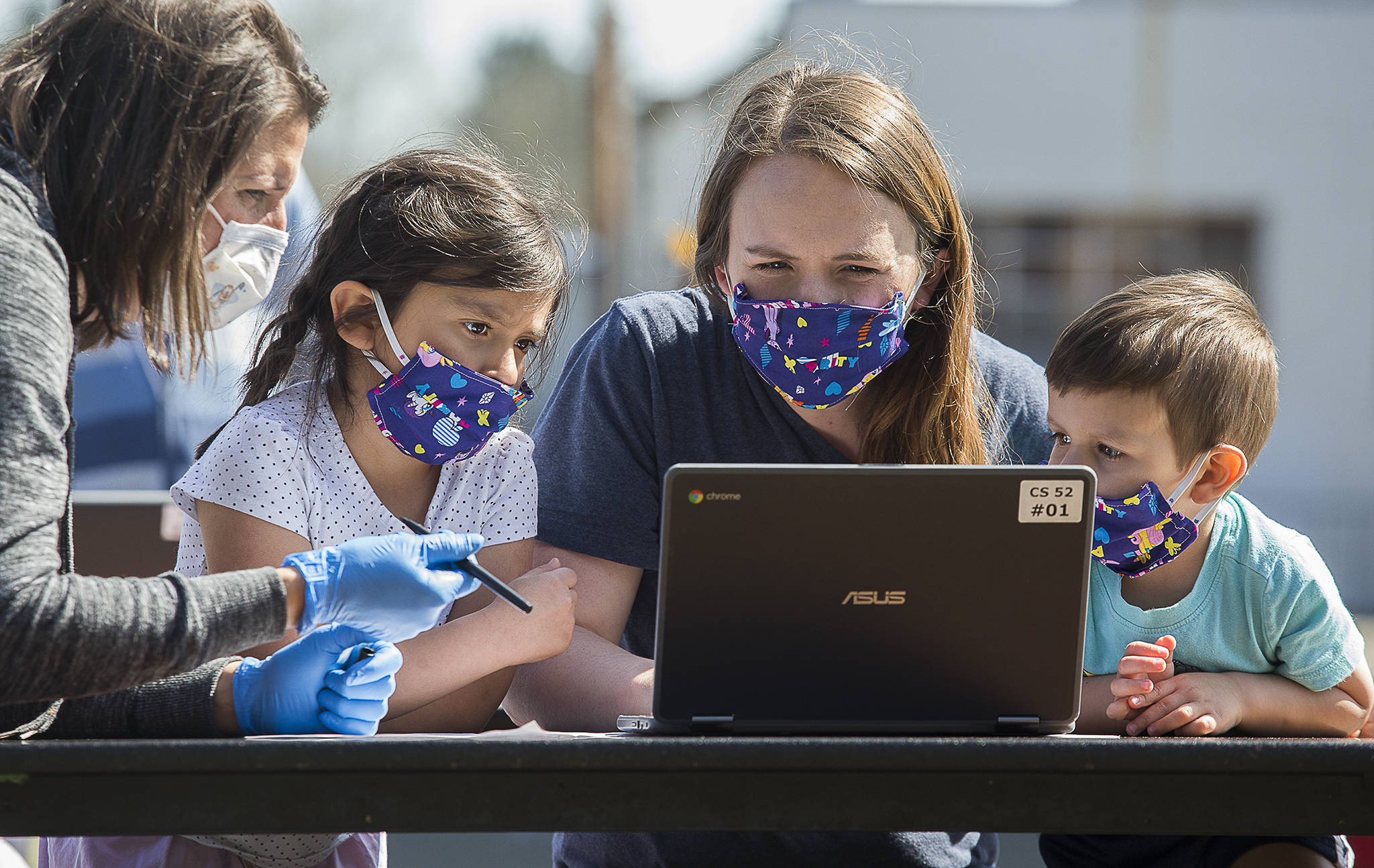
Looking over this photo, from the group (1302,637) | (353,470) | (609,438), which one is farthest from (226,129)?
(1302,637)

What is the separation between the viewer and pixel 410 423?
1890 millimetres

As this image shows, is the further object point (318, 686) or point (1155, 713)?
point (1155, 713)

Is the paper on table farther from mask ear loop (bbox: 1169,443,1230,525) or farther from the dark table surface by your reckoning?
mask ear loop (bbox: 1169,443,1230,525)

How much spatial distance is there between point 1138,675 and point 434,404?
108cm

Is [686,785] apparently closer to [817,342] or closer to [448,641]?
[448,641]

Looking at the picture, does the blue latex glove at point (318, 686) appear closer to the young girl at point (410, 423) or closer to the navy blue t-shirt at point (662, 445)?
the young girl at point (410, 423)

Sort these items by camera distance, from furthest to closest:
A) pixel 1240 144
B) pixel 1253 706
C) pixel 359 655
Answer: pixel 1240 144 < pixel 1253 706 < pixel 359 655

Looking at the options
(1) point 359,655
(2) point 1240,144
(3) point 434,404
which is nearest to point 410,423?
(3) point 434,404

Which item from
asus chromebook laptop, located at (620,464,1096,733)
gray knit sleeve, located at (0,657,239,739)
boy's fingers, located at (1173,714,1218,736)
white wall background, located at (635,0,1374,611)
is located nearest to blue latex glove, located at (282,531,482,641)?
gray knit sleeve, located at (0,657,239,739)

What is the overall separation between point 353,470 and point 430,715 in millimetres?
412

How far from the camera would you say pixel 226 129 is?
1.47m

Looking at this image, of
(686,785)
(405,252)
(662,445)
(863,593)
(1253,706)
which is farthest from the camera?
(662,445)

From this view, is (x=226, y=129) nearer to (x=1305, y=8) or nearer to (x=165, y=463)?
(x=165, y=463)

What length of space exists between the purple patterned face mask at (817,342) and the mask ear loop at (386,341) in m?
0.53
